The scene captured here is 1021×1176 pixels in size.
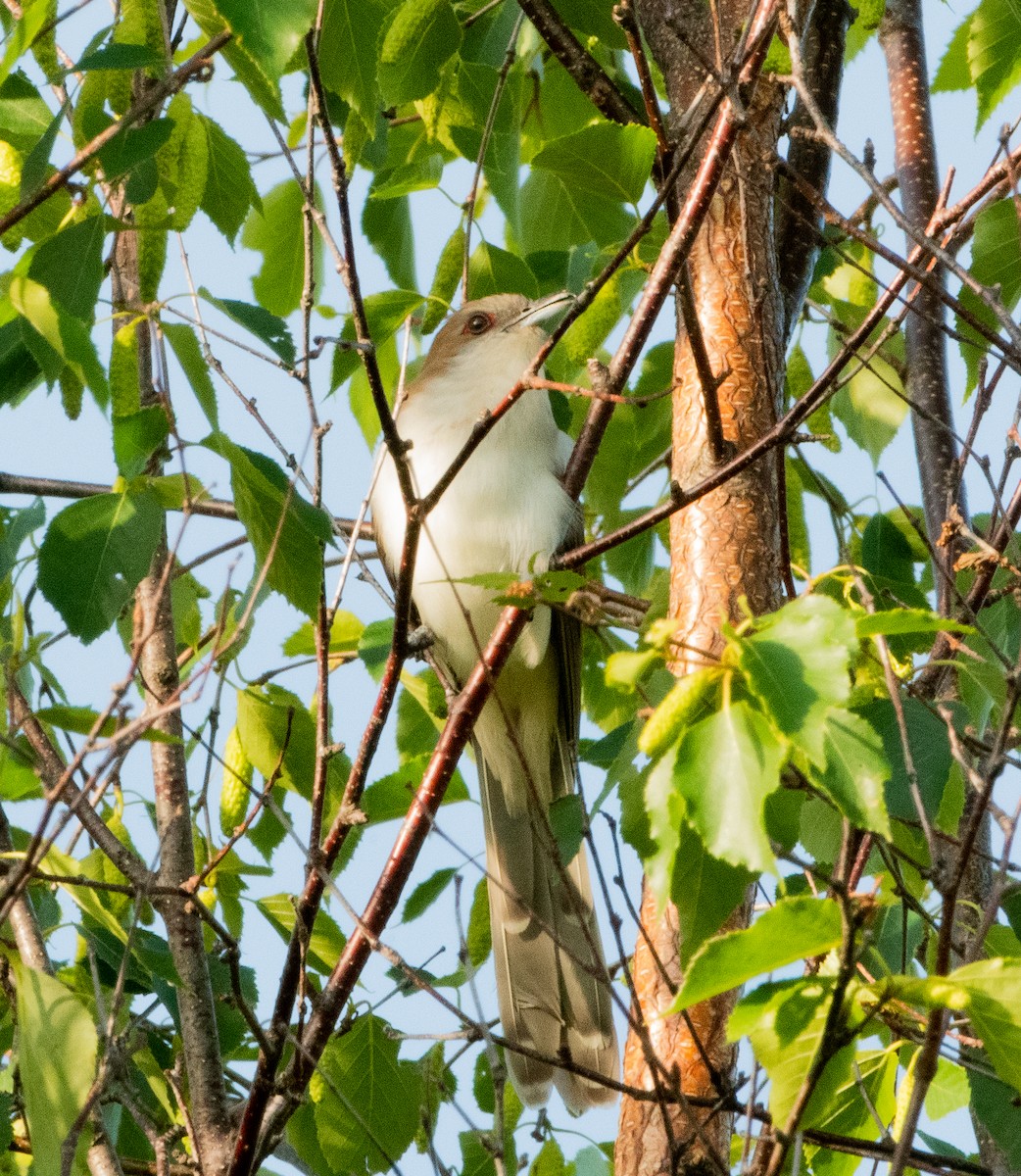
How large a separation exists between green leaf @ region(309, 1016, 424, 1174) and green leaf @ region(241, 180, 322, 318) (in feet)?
6.86

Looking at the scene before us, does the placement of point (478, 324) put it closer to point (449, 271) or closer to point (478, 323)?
point (478, 323)

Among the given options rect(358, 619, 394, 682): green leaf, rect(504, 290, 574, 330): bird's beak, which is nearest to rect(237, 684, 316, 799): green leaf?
rect(358, 619, 394, 682): green leaf

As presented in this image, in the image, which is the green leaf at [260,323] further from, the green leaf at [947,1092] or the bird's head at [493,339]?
the bird's head at [493,339]

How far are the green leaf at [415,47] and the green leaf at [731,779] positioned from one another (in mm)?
2175

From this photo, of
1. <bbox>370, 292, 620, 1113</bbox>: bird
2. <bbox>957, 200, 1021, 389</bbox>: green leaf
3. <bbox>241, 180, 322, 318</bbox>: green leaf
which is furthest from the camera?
<bbox>241, 180, 322, 318</bbox>: green leaf

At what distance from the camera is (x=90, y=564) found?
8.75 ft

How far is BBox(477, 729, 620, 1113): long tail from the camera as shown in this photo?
3.72 metres

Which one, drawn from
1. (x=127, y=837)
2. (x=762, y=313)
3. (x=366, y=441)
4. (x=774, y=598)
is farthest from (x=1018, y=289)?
(x=127, y=837)

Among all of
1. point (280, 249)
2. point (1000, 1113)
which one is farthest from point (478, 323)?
point (1000, 1113)

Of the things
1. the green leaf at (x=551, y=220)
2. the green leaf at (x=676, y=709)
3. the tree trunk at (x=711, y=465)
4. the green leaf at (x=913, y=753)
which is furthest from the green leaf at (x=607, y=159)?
the green leaf at (x=676, y=709)

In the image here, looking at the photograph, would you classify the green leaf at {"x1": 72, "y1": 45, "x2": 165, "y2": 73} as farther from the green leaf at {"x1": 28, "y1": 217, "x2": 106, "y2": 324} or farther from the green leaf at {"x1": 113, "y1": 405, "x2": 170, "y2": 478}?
the green leaf at {"x1": 113, "y1": 405, "x2": 170, "y2": 478}

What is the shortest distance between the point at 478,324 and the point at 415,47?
171 centimetres

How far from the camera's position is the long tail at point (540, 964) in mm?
3721

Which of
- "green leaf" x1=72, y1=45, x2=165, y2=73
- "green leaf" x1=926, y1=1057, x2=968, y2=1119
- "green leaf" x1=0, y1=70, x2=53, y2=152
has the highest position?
"green leaf" x1=0, y1=70, x2=53, y2=152
